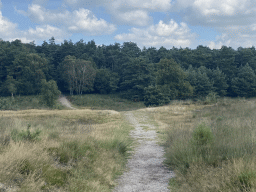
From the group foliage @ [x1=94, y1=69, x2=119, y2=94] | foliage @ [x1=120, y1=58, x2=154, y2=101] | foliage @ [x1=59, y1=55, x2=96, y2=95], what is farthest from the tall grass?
foliage @ [x1=94, y1=69, x2=119, y2=94]

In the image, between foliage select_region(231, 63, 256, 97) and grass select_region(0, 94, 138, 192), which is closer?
grass select_region(0, 94, 138, 192)

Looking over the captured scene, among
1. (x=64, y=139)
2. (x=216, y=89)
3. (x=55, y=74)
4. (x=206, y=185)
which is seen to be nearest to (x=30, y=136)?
(x=64, y=139)

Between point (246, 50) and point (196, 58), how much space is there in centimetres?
1664

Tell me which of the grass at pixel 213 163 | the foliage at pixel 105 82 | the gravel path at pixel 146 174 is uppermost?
the foliage at pixel 105 82

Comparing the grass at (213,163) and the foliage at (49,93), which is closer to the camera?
the grass at (213,163)

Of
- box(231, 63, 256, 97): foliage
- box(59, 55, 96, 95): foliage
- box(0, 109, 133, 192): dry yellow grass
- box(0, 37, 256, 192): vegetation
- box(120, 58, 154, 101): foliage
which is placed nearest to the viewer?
box(0, 109, 133, 192): dry yellow grass

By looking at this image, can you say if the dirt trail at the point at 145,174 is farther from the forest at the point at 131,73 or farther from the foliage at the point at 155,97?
the forest at the point at 131,73

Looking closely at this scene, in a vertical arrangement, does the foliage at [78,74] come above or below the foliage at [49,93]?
above

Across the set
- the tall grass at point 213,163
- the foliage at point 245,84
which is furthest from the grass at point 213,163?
the foliage at point 245,84

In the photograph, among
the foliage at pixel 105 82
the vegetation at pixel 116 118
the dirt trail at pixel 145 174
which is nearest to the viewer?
the vegetation at pixel 116 118

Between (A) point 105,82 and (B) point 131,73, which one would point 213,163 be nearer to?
(B) point 131,73

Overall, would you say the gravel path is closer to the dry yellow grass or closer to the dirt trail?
the dirt trail

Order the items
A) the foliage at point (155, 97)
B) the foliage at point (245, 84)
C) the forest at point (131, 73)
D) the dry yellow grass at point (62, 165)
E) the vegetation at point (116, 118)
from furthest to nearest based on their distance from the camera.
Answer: the foliage at point (245, 84) < the forest at point (131, 73) < the foliage at point (155, 97) < the vegetation at point (116, 118) < the dry yellow grass at point (62, 165)

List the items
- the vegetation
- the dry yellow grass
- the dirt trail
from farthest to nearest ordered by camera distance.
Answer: the dirt trail → the vegetation → the dry yellow grass
